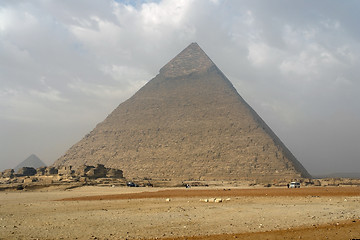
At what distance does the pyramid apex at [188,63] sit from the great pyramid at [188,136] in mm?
358

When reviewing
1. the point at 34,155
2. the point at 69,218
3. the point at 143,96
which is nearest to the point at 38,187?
the point at 69,218

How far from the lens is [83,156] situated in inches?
3620

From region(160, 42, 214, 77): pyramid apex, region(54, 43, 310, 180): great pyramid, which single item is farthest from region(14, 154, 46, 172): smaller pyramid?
region(160, 42, 214, 77): pyramid apex

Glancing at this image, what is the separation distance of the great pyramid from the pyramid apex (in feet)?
1.17

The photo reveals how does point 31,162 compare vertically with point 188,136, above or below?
below

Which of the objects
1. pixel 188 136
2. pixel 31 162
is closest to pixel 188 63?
pixel 188 136

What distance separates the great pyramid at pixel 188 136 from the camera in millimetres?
71375

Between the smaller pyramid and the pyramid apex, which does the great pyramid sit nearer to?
the pyramid apex

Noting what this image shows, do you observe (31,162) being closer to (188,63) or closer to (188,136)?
(188,63)

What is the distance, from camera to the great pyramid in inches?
2810

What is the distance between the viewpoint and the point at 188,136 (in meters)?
85.1

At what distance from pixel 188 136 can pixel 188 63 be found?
42.6 m

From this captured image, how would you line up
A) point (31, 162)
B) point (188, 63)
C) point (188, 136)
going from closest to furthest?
point (188, 136), point (188, 63), point (31, 162)

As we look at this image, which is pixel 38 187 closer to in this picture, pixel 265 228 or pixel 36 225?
pixel 36 225
